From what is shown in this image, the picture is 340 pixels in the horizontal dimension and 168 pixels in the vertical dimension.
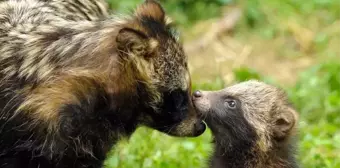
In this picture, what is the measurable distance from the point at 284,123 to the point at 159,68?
37.3 inches

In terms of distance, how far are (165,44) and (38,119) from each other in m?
0.95

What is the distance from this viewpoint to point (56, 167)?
6641 mm

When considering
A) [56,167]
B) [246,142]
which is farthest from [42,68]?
[246,142]

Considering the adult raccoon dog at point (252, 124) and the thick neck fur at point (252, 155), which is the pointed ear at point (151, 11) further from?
the thick neck fur at point (252, 155)

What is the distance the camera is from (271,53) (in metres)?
11.0

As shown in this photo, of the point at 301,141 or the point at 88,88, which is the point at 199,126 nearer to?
the point at 88,88

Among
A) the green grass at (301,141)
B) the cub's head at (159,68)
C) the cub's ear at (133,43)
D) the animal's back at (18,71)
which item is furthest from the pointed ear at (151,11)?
the green grass at (301,141)

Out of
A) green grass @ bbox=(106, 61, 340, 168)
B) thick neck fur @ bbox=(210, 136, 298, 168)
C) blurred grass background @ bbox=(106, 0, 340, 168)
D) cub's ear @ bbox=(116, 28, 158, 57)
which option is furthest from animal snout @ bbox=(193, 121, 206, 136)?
blurred grass background @ bbox=(106, 0, 340, 168)

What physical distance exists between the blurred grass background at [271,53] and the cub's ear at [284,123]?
1282mm

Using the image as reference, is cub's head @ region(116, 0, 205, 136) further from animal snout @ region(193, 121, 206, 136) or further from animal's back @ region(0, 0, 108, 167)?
animal's back @ region(0, 0, 108, 167)

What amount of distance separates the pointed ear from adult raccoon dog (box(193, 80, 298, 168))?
0.59 meters

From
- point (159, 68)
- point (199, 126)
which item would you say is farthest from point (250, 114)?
point (159, 68)

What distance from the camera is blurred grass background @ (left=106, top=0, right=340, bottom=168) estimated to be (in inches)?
335

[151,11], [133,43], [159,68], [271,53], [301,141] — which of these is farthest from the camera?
[271,53]
